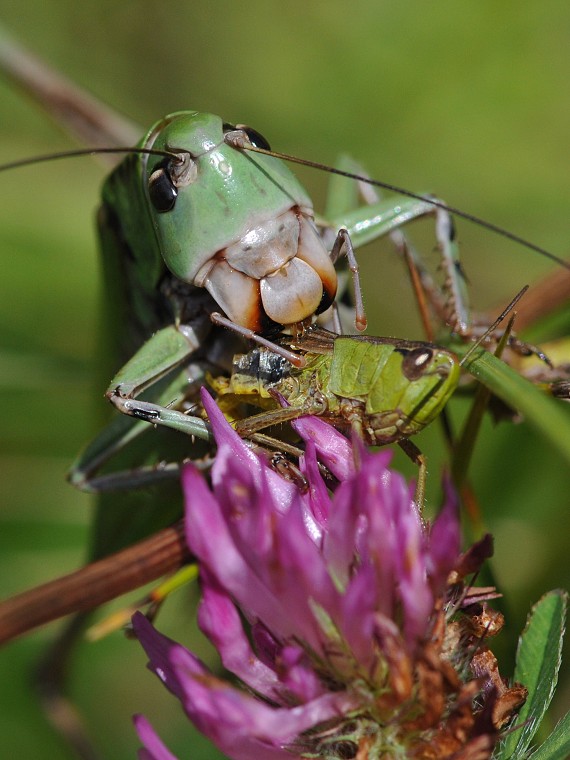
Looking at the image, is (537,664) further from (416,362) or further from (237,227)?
(237,227)

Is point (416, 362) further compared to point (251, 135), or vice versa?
point (251, 135)

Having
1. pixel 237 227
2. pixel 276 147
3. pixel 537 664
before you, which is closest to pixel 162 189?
pixel 237 227

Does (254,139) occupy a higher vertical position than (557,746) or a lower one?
higher

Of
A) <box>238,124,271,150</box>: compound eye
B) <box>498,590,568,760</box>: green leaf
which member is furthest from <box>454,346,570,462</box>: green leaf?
<box>238,124,271,150</box>: compound eye

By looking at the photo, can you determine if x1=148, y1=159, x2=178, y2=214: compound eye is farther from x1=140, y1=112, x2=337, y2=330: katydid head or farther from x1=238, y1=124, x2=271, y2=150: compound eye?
x1=238, y1=124, x2=271, y2=150: compound eye

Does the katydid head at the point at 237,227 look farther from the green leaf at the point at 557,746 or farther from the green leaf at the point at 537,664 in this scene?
the green leaf at the point at 557,746

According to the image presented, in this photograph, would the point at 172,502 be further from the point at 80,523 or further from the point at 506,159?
the point at 506,159

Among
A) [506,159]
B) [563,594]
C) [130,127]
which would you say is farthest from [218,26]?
[563,594]

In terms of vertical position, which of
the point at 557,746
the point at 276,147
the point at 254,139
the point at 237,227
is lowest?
the point at 557,746
